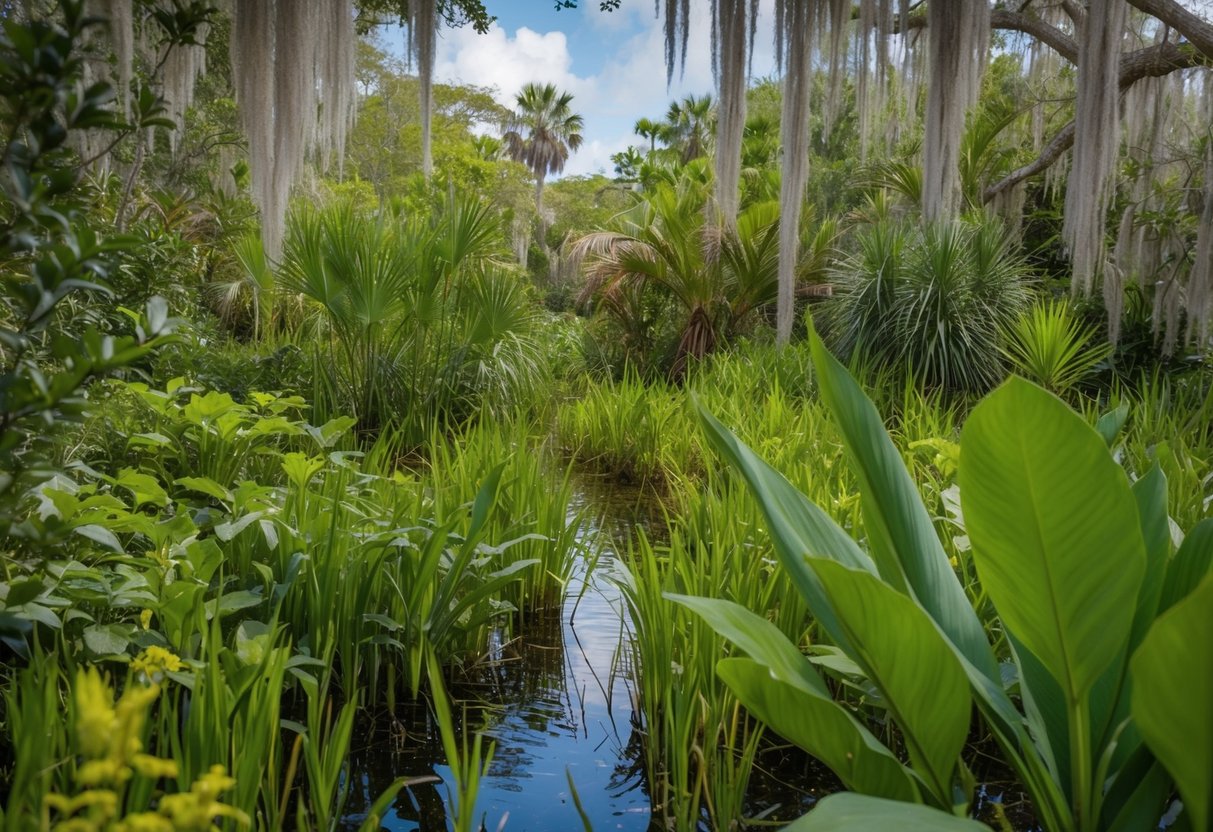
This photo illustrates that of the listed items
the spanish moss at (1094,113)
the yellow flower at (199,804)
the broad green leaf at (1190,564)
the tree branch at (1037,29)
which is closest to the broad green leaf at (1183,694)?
the broad green leaf at (1190,564)

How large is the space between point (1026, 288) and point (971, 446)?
7.75m

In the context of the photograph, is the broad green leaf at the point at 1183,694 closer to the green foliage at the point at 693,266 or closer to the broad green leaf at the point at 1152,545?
the broad green leaf at the point at 1152,545

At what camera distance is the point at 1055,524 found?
126 centimetres

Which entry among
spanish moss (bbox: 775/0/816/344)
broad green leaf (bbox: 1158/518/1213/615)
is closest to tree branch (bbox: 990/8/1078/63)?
spanish moss (bbox: 775/0/816/344)

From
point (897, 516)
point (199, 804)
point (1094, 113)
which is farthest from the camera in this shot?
point (1094, 113)

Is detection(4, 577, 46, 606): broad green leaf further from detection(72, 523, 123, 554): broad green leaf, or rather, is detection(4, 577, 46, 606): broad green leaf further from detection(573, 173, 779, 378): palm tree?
detection(573, 173, 779, 378): palm tree

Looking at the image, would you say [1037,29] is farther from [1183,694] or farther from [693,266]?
[1183,694]

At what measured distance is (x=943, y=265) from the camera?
7016mm

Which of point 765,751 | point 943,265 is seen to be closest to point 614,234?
point 943,265

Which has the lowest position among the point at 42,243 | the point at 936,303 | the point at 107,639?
Answer: the point at 107,639

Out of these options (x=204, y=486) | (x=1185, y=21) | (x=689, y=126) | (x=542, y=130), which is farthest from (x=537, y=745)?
(x=542, y=130)

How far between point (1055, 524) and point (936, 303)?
6315 millimetres

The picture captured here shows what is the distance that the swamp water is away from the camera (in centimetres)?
184

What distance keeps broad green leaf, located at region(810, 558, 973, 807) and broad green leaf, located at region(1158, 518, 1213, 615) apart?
43 centimetres
